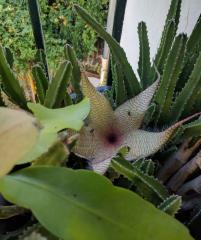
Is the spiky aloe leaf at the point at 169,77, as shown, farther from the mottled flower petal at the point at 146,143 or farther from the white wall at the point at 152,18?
the white wall at the point at 152,18

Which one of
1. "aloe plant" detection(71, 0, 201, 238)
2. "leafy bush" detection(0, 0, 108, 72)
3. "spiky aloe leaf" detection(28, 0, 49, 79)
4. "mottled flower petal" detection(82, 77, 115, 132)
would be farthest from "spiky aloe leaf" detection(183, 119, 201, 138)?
"leafy bush" detection(0, 0, 108, 72)

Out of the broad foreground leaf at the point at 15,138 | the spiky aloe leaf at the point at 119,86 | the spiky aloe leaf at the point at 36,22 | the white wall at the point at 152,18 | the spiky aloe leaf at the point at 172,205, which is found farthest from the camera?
the white wall at the point at 152,18

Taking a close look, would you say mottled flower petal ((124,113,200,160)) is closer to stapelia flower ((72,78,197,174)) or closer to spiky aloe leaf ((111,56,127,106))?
stapelia flower ((72,78,197,174))

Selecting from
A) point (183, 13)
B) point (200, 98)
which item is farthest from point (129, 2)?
point (200, 98)

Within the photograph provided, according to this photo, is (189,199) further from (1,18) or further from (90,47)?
(1,18)

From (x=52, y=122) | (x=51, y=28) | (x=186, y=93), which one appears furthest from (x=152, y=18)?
(x=51, y=28)

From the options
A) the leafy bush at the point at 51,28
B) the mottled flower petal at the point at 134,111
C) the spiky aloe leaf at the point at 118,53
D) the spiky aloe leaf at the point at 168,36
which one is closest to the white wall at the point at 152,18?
the spiky aloe leaf at the point at 168,36
